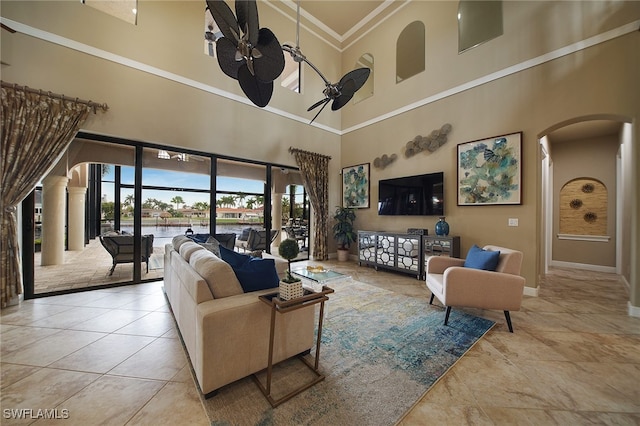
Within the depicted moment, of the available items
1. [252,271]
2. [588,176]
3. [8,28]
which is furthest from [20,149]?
[588,176]

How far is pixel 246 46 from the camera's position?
1.89 meters

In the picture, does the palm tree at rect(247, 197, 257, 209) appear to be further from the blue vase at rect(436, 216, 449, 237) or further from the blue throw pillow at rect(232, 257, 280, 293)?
the blue vase at rect(436, 216, 449, 237)

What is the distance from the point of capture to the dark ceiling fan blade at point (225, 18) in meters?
1.63

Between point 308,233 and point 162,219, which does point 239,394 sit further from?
point 308,233

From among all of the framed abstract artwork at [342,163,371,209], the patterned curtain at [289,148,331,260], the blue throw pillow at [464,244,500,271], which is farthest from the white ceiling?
the blue throw pillow at [464,244,500,271]

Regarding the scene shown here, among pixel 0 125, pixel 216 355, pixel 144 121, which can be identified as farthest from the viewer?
pixel 144 121

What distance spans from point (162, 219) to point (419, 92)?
5829 mm

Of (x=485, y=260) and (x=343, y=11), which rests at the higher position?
(x=343, y=11)

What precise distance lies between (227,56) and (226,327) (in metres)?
2.22

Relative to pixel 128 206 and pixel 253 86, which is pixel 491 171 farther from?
pixel 128 206

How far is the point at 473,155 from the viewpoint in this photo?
4.18m

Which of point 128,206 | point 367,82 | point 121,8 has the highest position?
point 367,82

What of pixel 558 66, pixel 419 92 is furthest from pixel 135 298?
pixel 558 66

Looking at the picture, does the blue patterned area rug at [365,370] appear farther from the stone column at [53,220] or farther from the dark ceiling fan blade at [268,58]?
the stone column at [53,220]
